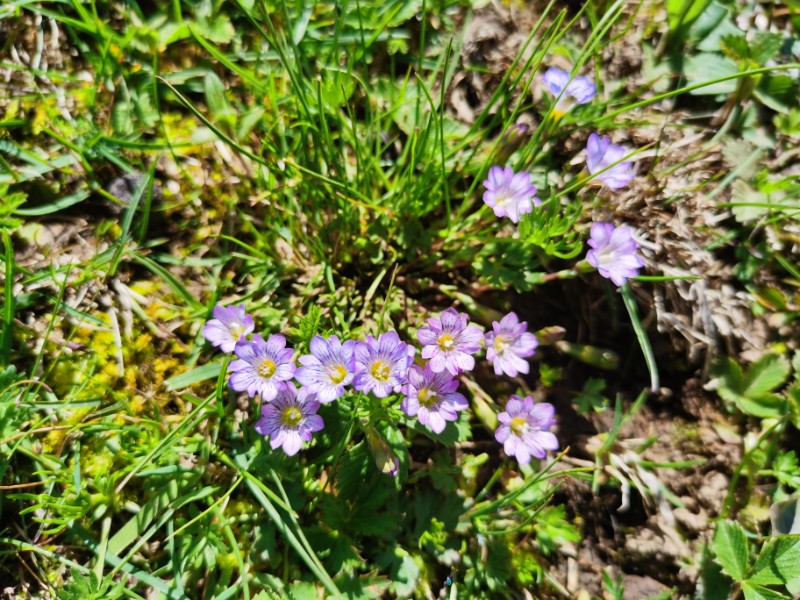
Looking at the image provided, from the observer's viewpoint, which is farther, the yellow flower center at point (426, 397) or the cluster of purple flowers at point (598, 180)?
the cluster of purple flowers at point (598, 180)

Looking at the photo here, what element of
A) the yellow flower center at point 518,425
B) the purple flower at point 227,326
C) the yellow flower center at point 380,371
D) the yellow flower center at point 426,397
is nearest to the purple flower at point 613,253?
the yellow flower center at point 518,425

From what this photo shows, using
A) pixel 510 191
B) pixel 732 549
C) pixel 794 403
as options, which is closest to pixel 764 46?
pixel 510 191

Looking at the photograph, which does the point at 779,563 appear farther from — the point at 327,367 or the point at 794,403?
the point at 327,367

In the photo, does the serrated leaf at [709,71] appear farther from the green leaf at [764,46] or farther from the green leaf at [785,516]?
the green leaf at [785,516]

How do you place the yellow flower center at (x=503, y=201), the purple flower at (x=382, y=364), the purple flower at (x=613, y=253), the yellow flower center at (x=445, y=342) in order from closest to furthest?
the purple flower at (x=382, y=364)
the yellow flower center at (x=445, y=342)
the purple flower at (x=613, y=253)
the yellow flower center at (x=503, y=201)

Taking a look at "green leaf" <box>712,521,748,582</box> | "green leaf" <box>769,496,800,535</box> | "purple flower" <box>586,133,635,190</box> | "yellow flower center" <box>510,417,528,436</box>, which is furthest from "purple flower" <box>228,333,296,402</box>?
"green leaf" <box>769,496,800,535</box>

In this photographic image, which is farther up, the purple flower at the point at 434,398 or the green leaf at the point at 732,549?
the purple flower at the point at 434,398

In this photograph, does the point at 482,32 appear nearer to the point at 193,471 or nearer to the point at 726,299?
the point at 726,299

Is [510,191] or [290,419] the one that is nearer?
[290,419]
